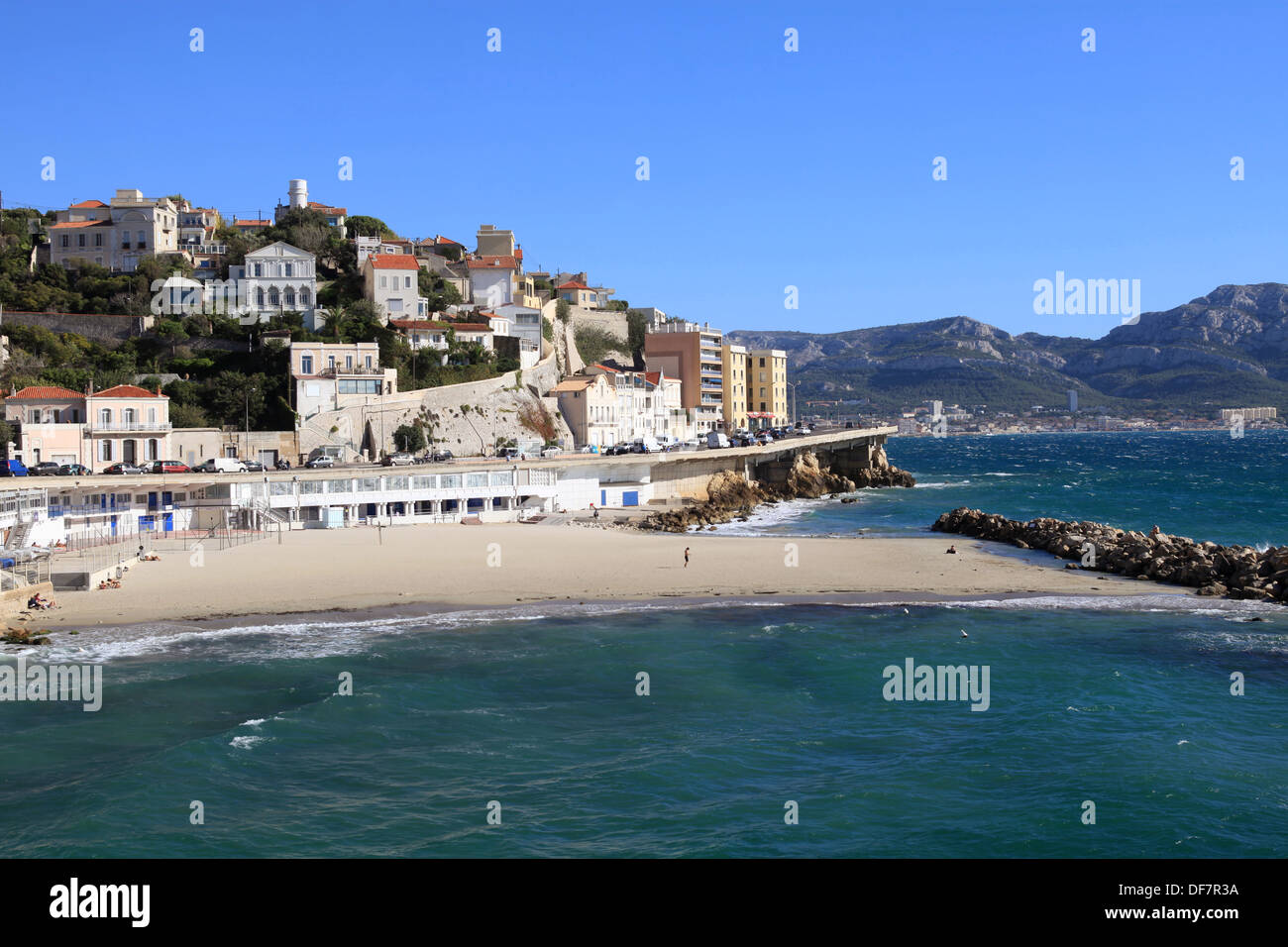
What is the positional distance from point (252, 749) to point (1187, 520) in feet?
176

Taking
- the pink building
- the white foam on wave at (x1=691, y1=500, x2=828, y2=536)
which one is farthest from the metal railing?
the white foam on wave at (x1=691, y1=500, x2=828, y2=536)

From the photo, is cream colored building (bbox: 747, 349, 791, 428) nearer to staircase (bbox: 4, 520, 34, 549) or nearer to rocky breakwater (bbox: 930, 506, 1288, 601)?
rocky breakwater (bbox: 930, 506, 1288, 601)

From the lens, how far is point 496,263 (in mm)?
85062

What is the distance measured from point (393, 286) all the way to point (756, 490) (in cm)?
2870

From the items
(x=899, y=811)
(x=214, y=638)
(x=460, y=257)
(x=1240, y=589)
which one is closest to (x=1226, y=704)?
(x=899, y=811)

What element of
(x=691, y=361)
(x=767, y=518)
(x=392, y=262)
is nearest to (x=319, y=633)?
(x=767, y=518)

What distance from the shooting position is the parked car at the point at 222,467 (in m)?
48.8

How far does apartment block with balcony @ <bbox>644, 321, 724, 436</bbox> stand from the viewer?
97875mm

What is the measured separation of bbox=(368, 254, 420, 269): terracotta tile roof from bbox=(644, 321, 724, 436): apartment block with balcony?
29491mm

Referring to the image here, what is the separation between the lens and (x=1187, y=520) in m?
57.3

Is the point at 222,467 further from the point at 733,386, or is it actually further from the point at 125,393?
the point at 733,386

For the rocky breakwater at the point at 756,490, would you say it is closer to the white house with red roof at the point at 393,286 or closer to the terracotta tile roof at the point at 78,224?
the white house with red roof at the point at 393,286
